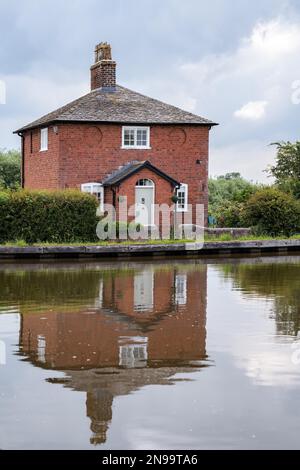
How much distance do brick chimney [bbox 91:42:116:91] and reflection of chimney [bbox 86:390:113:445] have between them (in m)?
34.1

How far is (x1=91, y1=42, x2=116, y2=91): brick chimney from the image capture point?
40.6 metres

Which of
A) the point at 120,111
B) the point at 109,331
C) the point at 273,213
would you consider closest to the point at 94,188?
the point at 120,111

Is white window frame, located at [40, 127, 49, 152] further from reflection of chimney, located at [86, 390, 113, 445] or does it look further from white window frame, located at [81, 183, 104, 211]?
reflection of chimney, located at [86, 390, 113, 445]

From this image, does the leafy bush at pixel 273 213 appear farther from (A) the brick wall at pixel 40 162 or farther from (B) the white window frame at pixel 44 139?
(B) the white window frame at pixel 44 139

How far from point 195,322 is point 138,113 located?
2756cm

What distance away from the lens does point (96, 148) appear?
125ft

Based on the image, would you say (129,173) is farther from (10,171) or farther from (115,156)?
(10,171)

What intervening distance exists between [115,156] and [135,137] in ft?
4.36

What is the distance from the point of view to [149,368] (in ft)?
29.6

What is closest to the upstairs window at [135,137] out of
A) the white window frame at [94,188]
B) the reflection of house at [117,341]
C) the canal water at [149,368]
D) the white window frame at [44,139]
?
the white window frame at [94,188]

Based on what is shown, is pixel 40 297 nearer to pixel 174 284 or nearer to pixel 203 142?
pixel 174 284

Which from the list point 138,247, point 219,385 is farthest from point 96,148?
point 219,385

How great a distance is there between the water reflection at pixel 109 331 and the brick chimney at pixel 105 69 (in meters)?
22.2

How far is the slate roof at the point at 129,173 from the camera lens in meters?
36.9
